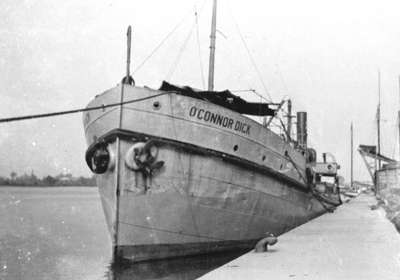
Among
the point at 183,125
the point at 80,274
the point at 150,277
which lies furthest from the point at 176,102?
the point at 80,274

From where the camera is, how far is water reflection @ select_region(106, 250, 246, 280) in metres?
8.77

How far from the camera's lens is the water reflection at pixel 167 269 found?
877cm

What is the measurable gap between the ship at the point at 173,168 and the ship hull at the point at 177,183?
0.02m

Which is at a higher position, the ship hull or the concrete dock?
the ship hull

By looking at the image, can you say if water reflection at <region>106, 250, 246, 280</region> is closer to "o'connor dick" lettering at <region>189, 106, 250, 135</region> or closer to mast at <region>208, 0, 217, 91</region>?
"o'connor dick" lettering at <region>189, 106, 250, 135</region>

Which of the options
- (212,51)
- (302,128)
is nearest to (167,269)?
(212,51)

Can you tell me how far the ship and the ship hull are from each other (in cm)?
2

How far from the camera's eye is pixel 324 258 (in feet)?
21.4

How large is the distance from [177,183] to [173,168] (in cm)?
31

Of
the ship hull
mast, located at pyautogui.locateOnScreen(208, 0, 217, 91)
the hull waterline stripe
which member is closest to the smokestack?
mast, located at pyautogui.locateOnScreen(208, 0, 217, 91)

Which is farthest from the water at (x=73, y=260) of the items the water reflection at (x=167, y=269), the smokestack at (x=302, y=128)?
the smokestack at (x=302, y=128)


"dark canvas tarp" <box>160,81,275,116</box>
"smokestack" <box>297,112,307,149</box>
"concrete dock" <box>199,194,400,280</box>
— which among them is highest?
"smokestack" <box>297,112,307,149</box>

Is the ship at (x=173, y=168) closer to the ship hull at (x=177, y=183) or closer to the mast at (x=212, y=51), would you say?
the ship hull at (x=177, y=183)

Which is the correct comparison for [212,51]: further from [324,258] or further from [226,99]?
[324,258]
